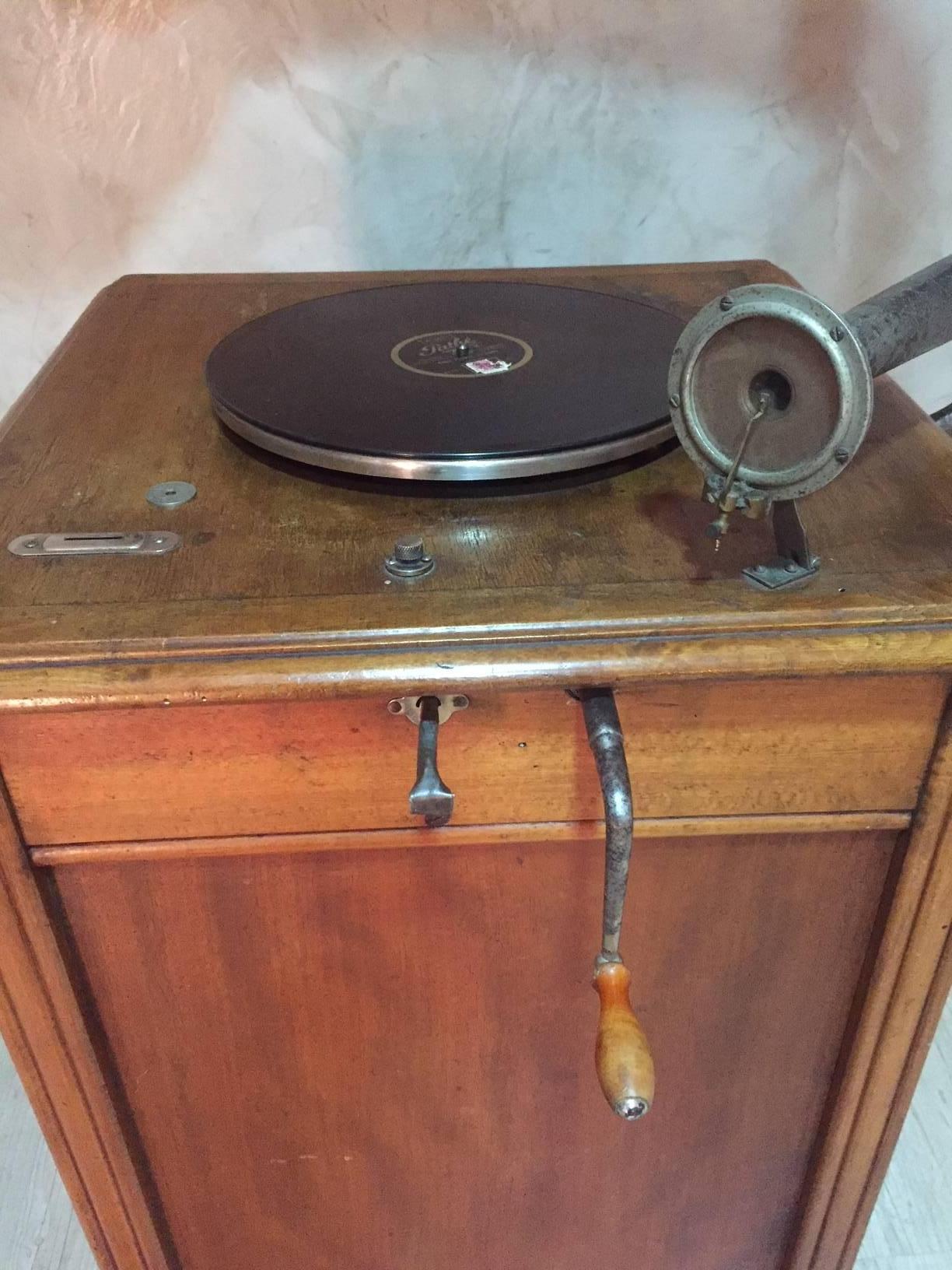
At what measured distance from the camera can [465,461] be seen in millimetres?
744

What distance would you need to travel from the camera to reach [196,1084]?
895 mm

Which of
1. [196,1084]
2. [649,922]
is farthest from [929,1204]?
[196,1084]

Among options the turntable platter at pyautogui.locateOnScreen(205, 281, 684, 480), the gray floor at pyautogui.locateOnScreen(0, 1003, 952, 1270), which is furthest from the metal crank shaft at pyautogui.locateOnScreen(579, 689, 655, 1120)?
the gray floor at pyautogui.locateOnScreen(0, 1003, 952, 1270)

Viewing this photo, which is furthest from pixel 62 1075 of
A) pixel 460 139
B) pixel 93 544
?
pixel 460 139

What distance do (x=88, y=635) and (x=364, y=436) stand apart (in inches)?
10.0

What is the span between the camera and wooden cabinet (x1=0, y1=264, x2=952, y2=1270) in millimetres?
656

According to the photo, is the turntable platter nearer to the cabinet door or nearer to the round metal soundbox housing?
the round metal soundbox housing

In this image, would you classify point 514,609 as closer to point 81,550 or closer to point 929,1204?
point 81,550

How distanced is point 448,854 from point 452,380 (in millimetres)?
388

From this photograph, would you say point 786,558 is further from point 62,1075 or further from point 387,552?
point 62,1075

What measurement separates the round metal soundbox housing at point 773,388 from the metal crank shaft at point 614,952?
0.18 m

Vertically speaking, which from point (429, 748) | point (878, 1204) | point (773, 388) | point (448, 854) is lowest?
point (878, 1204)

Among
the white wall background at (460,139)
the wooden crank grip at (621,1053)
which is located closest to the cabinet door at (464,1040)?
the wooden crank grip at (621,1053)

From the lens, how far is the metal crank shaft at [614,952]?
2.04 feet
